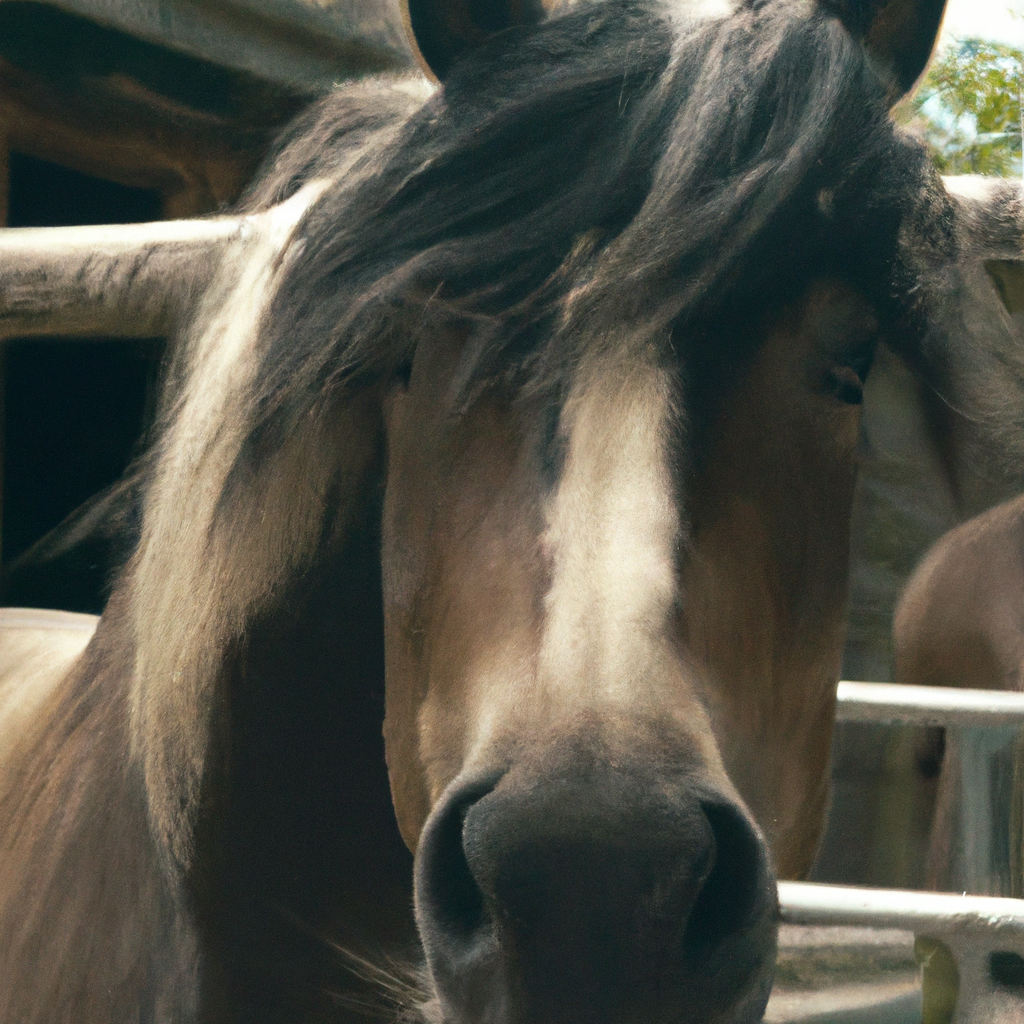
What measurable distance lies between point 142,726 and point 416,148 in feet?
1.86

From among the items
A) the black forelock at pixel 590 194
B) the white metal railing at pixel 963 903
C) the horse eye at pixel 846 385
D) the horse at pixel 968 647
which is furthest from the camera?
the horse at pixel 968 647

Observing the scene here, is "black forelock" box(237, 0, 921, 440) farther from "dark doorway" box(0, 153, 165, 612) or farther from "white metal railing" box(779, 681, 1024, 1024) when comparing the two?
"dark doorway" box(0, 153, 165, 612)

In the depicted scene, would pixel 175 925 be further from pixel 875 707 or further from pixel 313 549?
pixel 875 707

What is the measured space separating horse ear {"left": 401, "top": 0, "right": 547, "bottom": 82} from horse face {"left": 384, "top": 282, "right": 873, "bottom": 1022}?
0.24m

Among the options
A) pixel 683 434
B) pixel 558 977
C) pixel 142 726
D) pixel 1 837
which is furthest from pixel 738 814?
pixel 1 837

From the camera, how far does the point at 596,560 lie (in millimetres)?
666

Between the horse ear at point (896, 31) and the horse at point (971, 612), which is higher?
the horse ear at point (896, 31)

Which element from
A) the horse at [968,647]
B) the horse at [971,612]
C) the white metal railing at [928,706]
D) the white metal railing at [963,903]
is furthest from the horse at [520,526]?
the horse at [971,612]

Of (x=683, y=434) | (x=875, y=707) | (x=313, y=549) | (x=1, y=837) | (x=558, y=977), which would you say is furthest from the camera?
(x=875, y=707)

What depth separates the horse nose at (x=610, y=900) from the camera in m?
0.57

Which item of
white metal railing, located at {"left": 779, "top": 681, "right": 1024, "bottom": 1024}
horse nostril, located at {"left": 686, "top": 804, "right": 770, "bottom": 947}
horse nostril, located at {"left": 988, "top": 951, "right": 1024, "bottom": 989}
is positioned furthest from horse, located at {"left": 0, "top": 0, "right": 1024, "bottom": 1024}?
horse nostril, located at {"left": 988, "top": 951, "right": 1024, "bottom": 989}

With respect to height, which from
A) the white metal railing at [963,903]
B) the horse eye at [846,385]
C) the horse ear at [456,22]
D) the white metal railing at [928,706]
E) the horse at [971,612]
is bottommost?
the white metal railing at [963,903]

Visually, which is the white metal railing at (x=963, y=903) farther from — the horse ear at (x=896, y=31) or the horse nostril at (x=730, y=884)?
the horse ear at (x=896, y=31)

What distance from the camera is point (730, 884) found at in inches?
24.3
